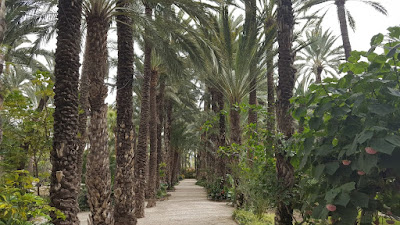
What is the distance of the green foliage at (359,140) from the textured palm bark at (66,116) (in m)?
4.17

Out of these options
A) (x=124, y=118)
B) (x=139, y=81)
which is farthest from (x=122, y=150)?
(x=139, y=81)

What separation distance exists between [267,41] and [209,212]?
6670mm

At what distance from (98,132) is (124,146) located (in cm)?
138

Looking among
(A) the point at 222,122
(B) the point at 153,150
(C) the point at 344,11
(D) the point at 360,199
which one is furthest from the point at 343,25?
(D) the point at 360,199

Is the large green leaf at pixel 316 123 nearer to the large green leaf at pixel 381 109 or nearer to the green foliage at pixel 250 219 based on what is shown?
the large green leaf at pixel 381 109

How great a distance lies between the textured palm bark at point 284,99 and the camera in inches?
230

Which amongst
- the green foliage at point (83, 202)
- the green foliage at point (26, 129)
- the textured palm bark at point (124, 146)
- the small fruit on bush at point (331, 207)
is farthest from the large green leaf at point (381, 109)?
the green foliage at point (83, 202)

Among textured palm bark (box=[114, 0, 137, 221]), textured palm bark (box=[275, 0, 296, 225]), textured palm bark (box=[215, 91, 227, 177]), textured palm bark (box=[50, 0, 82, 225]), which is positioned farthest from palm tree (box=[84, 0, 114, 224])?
textured palm bark (box=[215, 91, 227, 177])

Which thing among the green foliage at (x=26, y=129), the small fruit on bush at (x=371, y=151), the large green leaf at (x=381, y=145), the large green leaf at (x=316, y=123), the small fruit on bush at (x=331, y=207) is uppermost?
the green foliage at (x=26, y=129)

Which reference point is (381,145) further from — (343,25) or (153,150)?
(153,150)

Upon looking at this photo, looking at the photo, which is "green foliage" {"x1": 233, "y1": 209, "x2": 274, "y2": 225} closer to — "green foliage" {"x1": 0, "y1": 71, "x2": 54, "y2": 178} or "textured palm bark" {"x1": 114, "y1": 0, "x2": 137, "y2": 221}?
"textured palm bark" {"x1": 114, "y1": 0, "x2": 137, "y2": 221}

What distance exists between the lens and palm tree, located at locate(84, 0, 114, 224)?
748 centimetres

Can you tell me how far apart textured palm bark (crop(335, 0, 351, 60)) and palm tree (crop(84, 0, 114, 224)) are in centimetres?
1057

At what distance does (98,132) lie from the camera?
777cm
